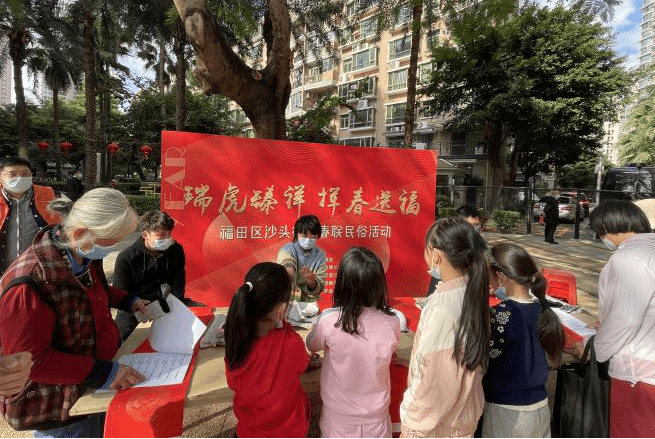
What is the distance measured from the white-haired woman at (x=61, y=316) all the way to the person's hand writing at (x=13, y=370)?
0.48 ft

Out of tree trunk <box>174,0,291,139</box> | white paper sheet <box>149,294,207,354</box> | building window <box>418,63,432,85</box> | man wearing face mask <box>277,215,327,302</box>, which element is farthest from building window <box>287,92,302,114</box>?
white paper sheet <box>149,294,207,354</box>

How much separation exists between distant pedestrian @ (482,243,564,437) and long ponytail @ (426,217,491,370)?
219 millimetres

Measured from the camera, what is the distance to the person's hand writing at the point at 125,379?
4.74 feet

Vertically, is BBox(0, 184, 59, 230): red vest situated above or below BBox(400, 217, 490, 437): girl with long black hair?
above

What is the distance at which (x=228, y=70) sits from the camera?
10.6ft

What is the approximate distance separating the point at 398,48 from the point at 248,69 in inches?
972

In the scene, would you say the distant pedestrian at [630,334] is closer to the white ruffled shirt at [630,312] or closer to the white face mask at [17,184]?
the white ruffled shirt at [630,312]

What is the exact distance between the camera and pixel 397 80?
84.5 ft

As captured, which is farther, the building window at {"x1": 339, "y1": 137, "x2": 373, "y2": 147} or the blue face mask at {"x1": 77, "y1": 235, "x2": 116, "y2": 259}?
the building window at {"x1": 339, "y1": 137, "x2": 373, "y2": 147}

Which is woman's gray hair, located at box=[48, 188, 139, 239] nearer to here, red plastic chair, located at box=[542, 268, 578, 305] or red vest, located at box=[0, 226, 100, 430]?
red vest, located at box=[0, 226, 100, 430]

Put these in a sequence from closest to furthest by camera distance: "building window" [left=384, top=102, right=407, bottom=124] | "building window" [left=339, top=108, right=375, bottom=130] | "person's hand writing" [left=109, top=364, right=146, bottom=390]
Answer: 1. "person's hand writing" [left=109, top=364, right=146, bottom=390]
2. "building window" [left=384, top=102, right=407, bottom=124]
3. "building window" [left=339, top=108, right=375, bottom=130]

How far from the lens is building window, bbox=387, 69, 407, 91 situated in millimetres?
25172

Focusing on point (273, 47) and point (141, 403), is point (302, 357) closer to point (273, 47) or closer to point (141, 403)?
point (141, 403)

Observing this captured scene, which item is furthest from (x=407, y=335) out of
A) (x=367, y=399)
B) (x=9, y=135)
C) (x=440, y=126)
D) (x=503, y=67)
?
(x=9, y=135)
